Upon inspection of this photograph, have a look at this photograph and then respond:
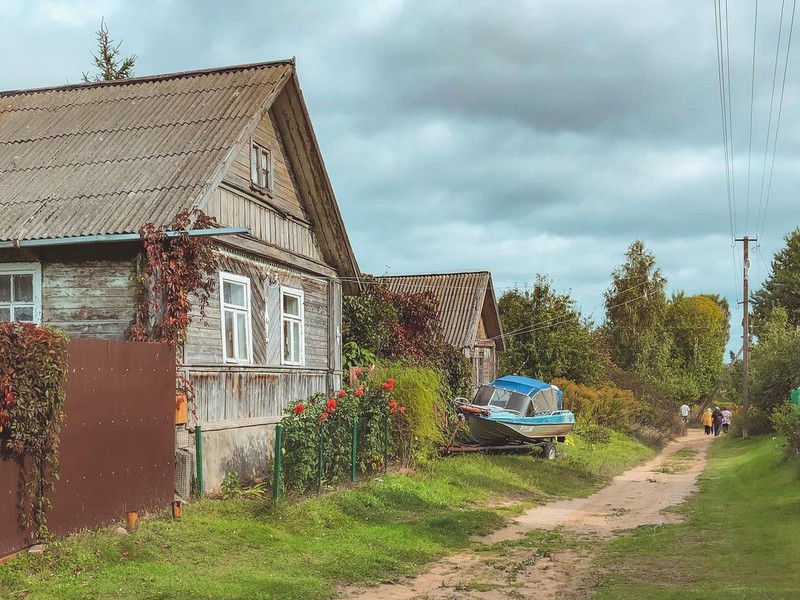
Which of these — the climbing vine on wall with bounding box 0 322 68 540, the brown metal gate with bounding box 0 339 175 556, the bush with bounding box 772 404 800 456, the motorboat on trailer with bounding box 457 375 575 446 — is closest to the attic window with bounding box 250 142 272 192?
the brown metal gate with bounding box 0 339 175 556

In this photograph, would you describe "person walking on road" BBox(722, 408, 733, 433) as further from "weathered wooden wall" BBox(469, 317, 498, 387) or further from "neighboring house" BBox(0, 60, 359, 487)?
"neighboring house" BBox(0, 60, 359, 487)

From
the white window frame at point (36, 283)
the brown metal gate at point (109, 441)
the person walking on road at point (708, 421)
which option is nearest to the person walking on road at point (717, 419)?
the person walking on road at point (708, 421)

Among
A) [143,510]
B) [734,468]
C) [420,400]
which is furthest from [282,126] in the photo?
[734,468]

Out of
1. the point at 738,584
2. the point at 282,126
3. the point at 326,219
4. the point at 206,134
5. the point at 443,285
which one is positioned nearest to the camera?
the point at 738,584

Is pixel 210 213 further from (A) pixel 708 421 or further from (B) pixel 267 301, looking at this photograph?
(A) pixel 708 421

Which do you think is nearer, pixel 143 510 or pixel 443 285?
pixel 143 510

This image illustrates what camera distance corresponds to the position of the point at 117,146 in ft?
46.3

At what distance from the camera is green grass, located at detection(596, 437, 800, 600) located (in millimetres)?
8836

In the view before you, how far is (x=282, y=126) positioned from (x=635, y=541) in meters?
9.64

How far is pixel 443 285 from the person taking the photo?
36.0m

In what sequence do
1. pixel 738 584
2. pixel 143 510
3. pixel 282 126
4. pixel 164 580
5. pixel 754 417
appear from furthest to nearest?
pixel 754 417, pixel 282 126, pixel 143 510, pixel 738 584, pixel 164 580

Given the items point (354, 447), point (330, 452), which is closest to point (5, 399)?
point (330, 452)

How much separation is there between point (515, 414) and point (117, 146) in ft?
43.4

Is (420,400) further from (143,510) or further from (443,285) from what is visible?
(443,285)
